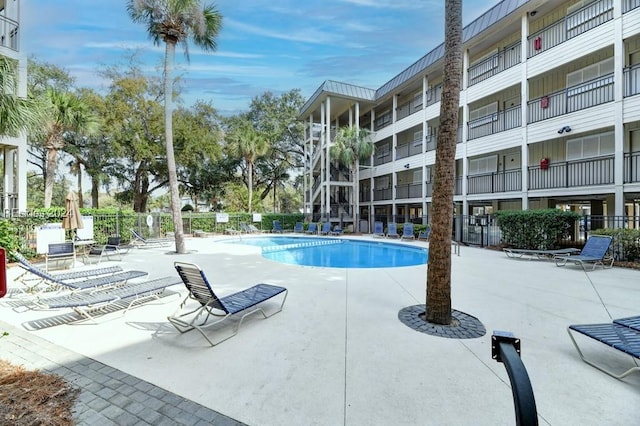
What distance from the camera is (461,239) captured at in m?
16.0

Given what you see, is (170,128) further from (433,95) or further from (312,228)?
(433,95)

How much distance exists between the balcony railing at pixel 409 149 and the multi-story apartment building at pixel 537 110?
0.08m

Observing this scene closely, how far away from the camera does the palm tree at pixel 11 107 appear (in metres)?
7.30

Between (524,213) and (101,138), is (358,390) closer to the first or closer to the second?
(524,213)

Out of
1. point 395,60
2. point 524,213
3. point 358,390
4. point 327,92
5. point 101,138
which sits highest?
point 395,60

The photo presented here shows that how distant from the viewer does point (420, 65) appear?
19.9 m

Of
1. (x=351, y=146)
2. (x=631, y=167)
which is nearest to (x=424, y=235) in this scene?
(x=351, y=146)

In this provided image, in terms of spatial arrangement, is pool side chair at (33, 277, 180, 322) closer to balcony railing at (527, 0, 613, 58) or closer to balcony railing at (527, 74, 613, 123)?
balcony railing at (527, 74, 613, 123)

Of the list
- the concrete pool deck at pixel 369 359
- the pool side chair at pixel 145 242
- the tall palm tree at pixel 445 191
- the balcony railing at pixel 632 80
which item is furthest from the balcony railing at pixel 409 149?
the tall palm tree at pixel 445 191

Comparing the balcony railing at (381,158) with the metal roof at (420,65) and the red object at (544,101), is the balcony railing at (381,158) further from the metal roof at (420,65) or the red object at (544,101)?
the red object at (544,101)

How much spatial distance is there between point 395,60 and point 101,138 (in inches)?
1229

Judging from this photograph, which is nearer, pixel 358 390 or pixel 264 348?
pixel 358 390

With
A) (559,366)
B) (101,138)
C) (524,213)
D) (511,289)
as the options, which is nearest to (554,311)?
(511,289)

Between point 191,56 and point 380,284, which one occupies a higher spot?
point 191,56
